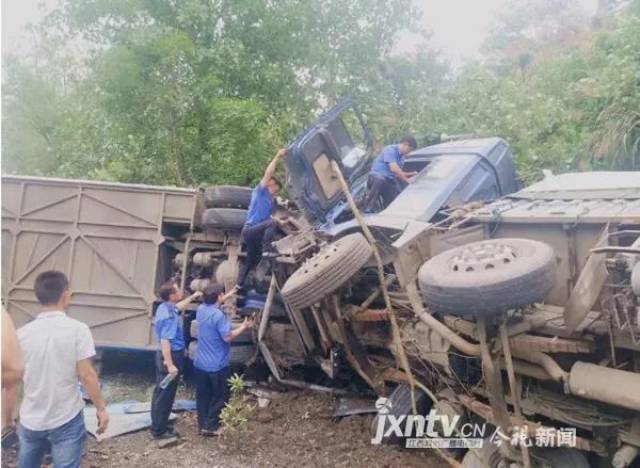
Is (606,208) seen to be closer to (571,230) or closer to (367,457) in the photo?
(571,230)

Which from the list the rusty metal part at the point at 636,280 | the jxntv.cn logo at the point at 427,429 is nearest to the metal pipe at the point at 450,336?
the jxntv.cn logo at the point at 427,429

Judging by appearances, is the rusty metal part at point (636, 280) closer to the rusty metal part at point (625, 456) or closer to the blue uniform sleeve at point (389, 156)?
the rusty metal part at point (625, 456)

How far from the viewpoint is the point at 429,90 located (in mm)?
10430

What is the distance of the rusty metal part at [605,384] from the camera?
291cm

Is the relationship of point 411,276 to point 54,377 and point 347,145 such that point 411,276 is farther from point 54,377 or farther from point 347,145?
point 347,145

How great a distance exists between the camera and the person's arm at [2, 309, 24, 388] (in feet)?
7.99

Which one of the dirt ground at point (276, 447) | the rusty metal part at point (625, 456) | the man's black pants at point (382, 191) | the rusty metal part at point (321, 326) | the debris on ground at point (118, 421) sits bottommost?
the debris on ground at point (118, 421)

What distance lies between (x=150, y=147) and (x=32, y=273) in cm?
350

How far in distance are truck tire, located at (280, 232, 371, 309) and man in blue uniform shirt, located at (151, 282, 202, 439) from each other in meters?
1.34

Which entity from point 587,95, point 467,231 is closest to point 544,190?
point 467,231

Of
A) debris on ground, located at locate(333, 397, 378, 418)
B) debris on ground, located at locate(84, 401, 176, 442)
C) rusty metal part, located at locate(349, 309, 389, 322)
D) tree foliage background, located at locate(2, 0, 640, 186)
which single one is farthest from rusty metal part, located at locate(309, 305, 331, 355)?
tree foliage background, located at locate(2, 0, 640, 186)

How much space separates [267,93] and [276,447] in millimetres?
7013

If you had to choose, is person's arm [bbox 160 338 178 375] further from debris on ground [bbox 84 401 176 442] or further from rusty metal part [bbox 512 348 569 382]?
rusty metal part [bbox 512 348 569 382]

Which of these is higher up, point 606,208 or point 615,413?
point 606,208
